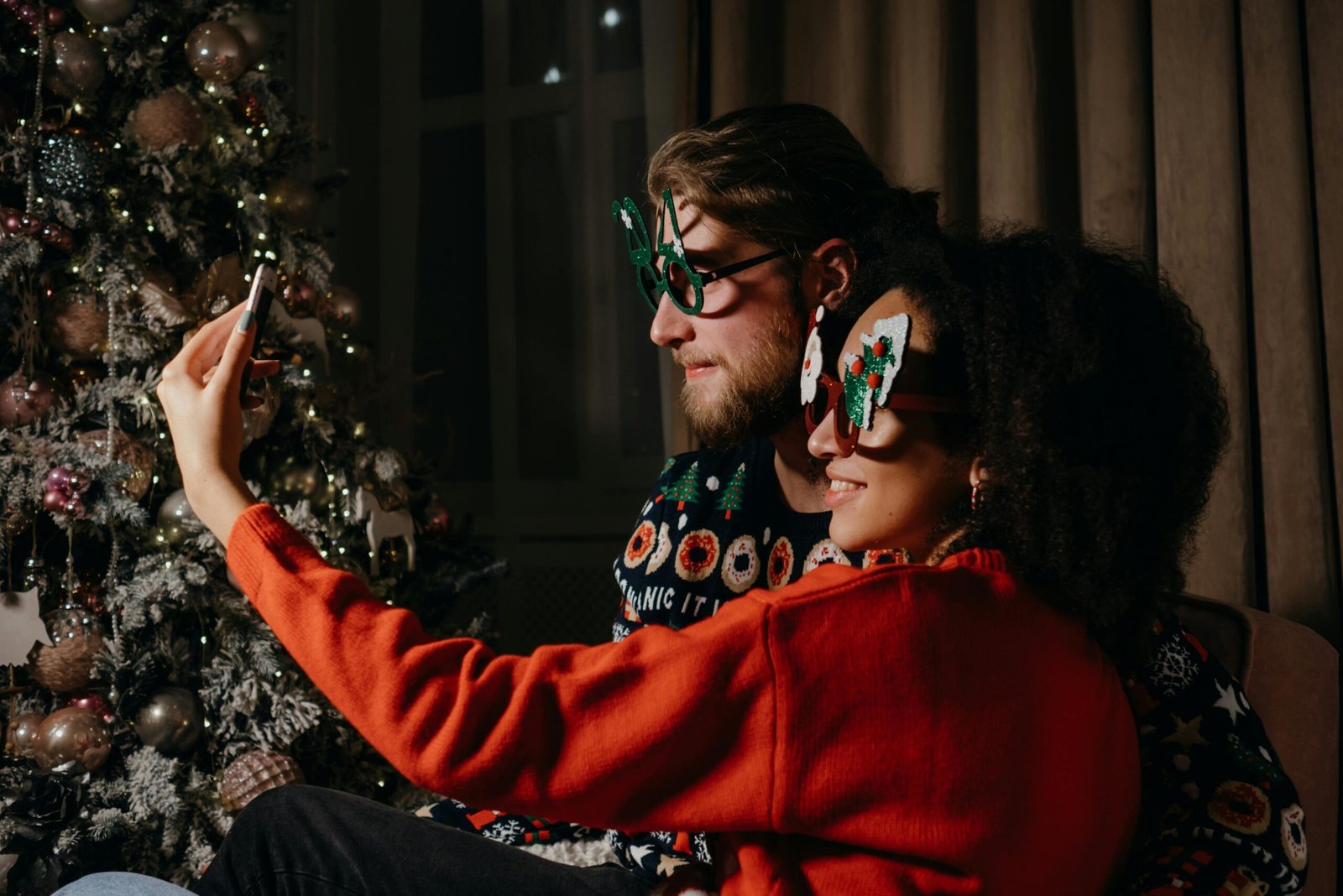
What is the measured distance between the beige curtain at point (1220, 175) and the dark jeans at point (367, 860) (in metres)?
1.33

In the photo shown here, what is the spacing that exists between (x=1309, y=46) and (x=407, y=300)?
2231mm

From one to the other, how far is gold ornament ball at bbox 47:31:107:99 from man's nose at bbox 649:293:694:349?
46.0 inches

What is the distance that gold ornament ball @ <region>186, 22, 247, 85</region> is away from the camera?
1.74 meters

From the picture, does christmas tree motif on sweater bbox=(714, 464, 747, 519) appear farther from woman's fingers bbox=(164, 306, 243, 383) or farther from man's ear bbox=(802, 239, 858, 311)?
woman's fingers bbox=(164, 306, 243, 383)

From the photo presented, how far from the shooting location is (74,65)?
1700mm

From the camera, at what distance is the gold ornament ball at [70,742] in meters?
1.66

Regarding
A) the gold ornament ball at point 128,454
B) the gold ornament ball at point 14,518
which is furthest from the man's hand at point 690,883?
the gold ornament ball at point 14,518

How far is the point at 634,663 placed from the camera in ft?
2.31

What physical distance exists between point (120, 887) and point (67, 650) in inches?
38.9

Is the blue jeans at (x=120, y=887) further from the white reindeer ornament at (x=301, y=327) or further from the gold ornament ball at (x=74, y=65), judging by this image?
the gold ornament ball at (x=74, y=65)

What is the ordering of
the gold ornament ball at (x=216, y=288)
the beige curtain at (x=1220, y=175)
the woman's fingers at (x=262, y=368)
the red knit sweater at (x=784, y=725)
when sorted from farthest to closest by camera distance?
1. the gold ornament ball at (x=216, y=288)
2. the beige curtain at (x=1220, y=175)
3. the woman's fingers at (x=262, y=368)
4. the red knit sweater at (x=784, y=725)

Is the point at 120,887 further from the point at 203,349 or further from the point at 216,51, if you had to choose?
the point at 216,51

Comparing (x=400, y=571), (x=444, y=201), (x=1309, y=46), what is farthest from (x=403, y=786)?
(x=1309, y=46)

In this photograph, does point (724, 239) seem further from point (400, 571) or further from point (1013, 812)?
point (400, 571)
